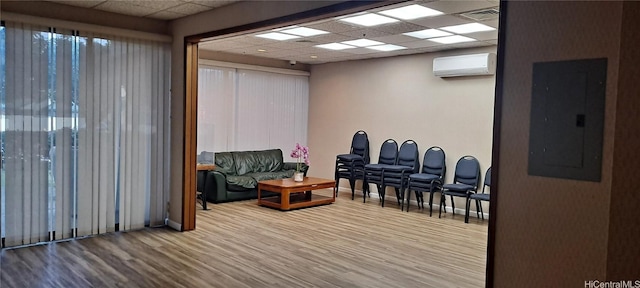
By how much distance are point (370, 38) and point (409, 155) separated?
2339 mm

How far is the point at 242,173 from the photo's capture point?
28.5 ft

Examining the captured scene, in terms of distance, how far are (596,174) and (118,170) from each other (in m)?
4.92

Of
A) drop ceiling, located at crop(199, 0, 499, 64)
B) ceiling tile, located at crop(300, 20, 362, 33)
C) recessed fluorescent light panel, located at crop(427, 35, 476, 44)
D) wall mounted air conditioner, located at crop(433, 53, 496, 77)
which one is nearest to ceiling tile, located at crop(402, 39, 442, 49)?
drop ceiling, located at crop(199, 0, 499, 64)

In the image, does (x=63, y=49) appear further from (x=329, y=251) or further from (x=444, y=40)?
(x=444, y=40)

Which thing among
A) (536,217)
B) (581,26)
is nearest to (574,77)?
(581,26)

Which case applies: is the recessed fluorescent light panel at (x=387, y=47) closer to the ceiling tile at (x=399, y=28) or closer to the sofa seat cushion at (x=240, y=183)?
the ceiling tile at (x=399, y=28)

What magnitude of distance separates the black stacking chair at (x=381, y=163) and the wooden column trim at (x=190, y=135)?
10.9 ft

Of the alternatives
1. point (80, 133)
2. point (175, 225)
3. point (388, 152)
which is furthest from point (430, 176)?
point (80, 133)

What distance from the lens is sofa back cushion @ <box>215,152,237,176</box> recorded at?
27.5ft

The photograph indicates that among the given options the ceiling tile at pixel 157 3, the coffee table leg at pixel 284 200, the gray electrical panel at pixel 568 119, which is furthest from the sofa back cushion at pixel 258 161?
the gray electrical panel at pixel 568 119

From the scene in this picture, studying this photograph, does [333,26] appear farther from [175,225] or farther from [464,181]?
[464,181]

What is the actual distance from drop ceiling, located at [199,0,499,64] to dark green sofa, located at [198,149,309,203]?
6.10 ft

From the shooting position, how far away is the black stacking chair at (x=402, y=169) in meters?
7.86

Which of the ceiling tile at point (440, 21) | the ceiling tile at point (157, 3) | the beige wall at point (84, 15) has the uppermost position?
the ceiling tile at point (440, 21)
